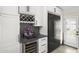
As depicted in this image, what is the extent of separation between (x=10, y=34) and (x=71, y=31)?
2.54 ft

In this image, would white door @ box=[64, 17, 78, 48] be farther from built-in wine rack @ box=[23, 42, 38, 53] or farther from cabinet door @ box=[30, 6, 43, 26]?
built-in wine rack @ box=[23, 42, 38, 53]

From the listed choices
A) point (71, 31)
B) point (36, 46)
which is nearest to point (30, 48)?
point (36, 46)

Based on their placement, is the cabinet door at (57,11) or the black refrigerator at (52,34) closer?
the cabinet door at (57,11)

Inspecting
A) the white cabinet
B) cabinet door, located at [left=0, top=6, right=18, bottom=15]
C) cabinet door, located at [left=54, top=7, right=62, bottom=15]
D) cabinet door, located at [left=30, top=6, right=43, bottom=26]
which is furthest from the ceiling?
cabinet door, located at [left=0, top=6, right=18, bottom=15]

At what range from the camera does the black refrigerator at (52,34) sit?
43.7 inches

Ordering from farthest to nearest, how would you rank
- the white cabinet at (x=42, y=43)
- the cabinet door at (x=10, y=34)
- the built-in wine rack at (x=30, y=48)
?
the white cabinet at (x=42, y=43)
the built-in wine rack at (x=30, y=48)
the cabinet door at (x=10, y=34)

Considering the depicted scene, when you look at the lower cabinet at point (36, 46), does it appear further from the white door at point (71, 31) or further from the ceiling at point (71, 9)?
the ceiling at point (71, 9)

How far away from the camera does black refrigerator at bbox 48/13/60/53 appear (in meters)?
1.11

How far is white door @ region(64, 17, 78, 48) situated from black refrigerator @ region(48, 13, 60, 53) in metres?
0.13

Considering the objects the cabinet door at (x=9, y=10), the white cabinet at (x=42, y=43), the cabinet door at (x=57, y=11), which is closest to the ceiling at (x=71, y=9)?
the cabinet door at (x=57, y=11)

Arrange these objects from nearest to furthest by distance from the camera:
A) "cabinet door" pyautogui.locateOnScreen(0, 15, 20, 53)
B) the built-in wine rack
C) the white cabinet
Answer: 1. "cabinet door" pyautogui.locateOnScreen(0, 15, 20, 53)
2. the built-in wine rack
3. the white cabinet

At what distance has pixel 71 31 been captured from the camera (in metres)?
1.05

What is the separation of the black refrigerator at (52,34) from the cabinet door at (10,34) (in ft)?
1.43

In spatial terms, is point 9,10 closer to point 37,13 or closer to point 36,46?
point 37,13
